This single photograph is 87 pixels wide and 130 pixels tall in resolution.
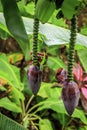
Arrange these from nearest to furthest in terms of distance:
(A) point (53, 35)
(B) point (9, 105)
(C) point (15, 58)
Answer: (A) point (53, 35), (B) point (9, 105), (C) point (15, 58)

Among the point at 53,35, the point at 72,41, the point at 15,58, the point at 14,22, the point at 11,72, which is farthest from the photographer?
the point at 15,58

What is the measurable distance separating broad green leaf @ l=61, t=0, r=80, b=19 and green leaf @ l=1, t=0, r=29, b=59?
9cm

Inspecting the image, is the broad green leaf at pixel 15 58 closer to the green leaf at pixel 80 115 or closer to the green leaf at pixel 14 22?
the green leaf at pixel 80 115

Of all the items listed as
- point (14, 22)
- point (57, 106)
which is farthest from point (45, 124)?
point (14, 22)

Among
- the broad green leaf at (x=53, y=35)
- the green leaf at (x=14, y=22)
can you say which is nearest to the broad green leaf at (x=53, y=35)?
the broad green leaf at (x=53, y=35)

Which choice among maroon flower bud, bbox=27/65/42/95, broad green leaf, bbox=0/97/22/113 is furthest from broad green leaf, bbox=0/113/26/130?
broad green leaf, bbox=0/97/22/113

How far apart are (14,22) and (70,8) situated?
0.39ft

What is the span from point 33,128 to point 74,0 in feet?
4.09

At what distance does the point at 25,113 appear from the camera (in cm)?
184

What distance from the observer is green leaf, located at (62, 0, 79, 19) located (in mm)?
593

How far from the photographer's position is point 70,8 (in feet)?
1.96

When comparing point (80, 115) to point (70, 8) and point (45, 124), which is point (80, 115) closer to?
point (45, 124)

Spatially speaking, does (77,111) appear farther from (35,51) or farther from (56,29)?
(35,51)

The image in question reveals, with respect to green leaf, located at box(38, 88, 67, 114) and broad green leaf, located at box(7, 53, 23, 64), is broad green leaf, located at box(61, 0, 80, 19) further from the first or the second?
broad green leaf, located at box(7, 53, 23, 64)
